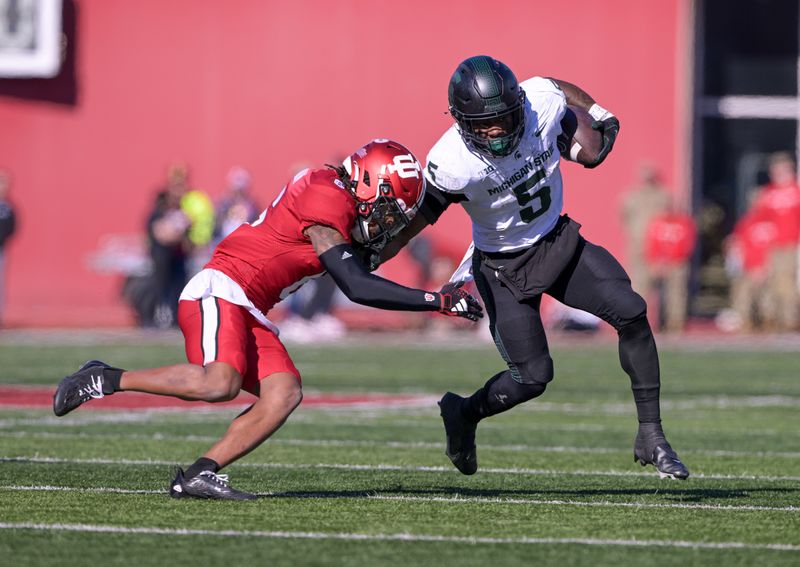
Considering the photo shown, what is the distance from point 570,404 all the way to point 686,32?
11.3 m

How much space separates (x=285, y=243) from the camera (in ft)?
20.6

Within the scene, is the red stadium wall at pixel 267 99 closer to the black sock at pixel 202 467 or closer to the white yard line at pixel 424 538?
the black sock at pixel 202 467

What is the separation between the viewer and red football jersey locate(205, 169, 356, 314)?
6.17m

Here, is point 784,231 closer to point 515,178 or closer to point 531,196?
point 531,196

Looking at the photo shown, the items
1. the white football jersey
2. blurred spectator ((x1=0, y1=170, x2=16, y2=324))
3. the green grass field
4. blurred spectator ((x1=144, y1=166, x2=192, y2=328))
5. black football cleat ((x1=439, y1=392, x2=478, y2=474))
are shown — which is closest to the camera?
the green grass field

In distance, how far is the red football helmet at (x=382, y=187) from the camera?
6.23m

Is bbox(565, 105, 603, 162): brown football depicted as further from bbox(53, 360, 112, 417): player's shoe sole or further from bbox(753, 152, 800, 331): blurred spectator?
bbox(753, 152, 800, 331): blurred spectator

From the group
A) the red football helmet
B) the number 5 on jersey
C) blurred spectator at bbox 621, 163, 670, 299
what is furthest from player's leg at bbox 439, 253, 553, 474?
blurred spectator at bbox 621, 163, 670, 299

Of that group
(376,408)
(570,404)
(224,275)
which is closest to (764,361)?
(570,404)

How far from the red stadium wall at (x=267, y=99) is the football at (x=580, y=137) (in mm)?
14417

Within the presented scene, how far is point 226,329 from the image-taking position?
20.3ft

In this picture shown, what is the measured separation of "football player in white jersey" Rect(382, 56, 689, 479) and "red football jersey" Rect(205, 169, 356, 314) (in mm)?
514

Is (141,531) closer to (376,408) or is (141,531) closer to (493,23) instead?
(376,408)

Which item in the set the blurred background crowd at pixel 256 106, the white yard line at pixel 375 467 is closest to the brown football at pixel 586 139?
the white yard line at pixel 375 467
